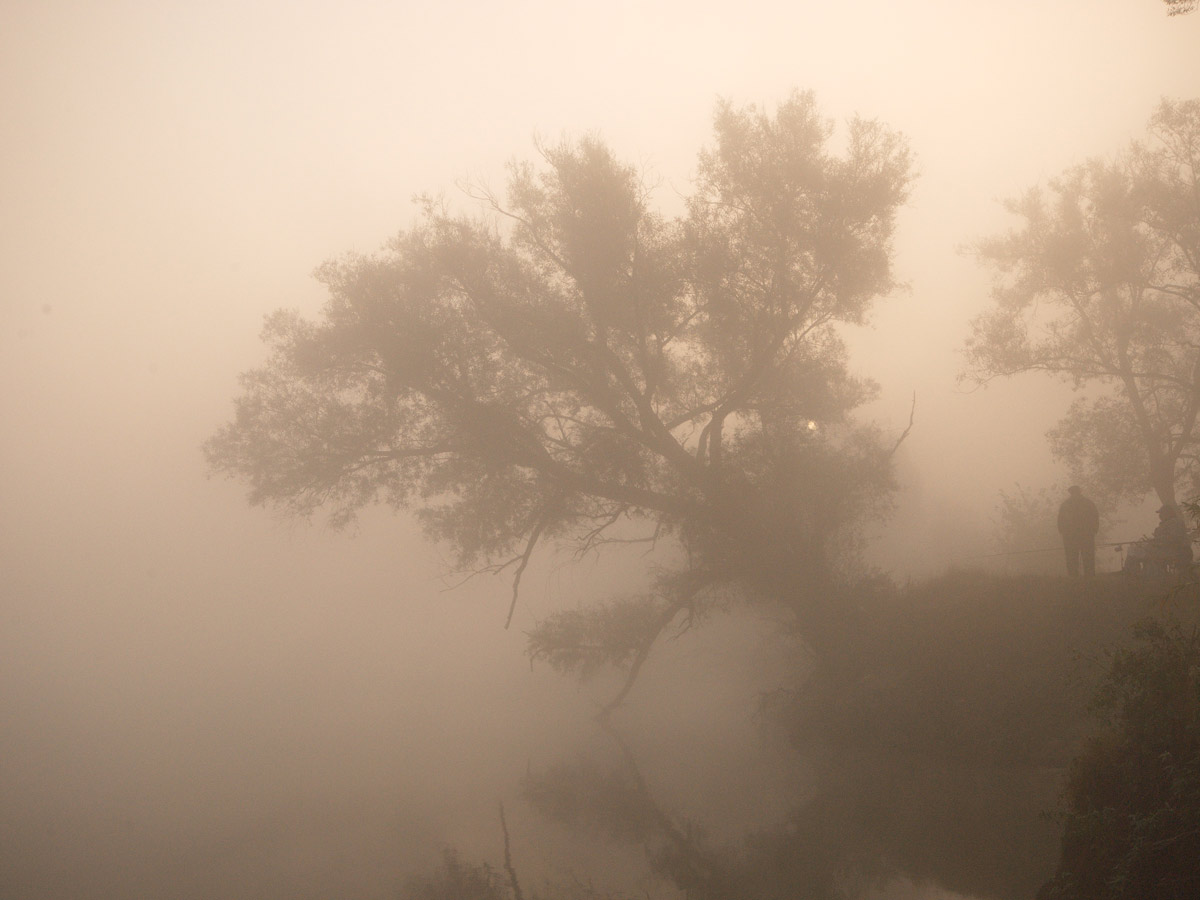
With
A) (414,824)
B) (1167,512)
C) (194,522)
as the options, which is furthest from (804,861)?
(194,522)

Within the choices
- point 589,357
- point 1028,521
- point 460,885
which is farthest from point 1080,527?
point 1028,521

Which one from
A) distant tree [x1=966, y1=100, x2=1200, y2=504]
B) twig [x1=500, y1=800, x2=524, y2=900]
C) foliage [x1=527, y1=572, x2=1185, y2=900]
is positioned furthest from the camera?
distant tree [x1=966, y1=100, x2=1200, y2=504]

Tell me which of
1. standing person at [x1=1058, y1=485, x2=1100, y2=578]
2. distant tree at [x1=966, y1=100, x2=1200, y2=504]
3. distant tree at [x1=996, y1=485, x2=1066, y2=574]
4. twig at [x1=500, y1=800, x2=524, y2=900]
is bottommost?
twig at [x1=500, y1=800, x2=524, y2=900]

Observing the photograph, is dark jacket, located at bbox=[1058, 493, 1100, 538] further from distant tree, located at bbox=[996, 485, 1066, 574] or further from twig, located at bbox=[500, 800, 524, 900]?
distant tree, located at bbox=[996, 485, 1066, 574]

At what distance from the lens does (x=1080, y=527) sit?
14.5 m

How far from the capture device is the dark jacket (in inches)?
568

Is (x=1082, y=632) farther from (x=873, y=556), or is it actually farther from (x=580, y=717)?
(x=873, y=556)

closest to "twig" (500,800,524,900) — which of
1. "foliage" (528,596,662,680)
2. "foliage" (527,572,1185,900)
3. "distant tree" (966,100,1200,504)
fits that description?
"foliage" (527,572,1185,900)

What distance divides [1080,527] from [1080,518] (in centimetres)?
17

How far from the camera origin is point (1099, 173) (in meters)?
21.7

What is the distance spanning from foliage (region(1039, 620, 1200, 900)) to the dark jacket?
868 cm

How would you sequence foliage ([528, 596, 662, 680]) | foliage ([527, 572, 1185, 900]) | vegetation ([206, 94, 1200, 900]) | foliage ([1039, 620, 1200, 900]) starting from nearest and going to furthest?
1. foliage ([1039, 620, 1200, 900])
2. foliage ([527, 572, 1185, 900])
3. vegetation ([206, 94, 1200, 900])
4. foliage ([528, 596, 662, 680])

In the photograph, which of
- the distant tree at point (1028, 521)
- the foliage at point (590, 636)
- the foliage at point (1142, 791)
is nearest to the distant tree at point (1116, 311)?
the distant tree at point (1028, 521)

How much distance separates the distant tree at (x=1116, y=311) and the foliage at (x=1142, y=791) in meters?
16.8
